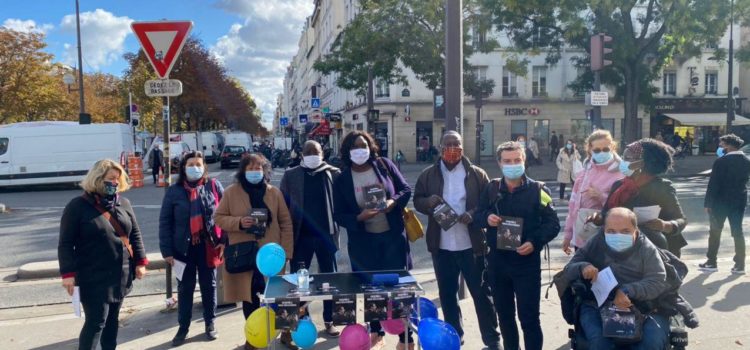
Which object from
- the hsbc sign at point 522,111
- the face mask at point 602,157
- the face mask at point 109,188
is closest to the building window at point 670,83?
the hsbc sign at point 522,111

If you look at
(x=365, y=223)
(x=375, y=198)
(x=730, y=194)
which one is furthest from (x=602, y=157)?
(x=730, y=194)

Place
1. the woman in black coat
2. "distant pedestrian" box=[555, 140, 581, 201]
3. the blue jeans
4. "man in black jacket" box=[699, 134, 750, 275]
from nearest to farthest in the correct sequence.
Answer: the blue jeans, the woman in black coat, "man in black jacket" box=[699, 134, 750, 275], "distant pedestrian" box=[555, 140, 581, 201]

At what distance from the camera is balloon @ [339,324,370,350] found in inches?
159

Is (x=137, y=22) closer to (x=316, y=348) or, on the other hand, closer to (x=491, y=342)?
(x=316, y=348)

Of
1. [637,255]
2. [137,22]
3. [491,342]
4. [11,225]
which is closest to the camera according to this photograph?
[637,255]

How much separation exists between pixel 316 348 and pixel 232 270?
978 millimetres

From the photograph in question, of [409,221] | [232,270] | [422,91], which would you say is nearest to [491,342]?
[409,221]

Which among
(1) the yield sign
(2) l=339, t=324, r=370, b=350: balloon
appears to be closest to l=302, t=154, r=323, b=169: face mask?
(2) l=339, t=324, r=370, b=350: balloon

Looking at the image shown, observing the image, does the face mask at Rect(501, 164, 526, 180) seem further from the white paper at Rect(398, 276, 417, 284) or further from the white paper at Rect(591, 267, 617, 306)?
the white paper at Rect(398, 276, 417, 284)

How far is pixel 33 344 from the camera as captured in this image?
512cm

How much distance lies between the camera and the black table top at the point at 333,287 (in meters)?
3.86

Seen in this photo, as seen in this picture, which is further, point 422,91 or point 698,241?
point 422,91

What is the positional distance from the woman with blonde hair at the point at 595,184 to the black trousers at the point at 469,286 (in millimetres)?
1008

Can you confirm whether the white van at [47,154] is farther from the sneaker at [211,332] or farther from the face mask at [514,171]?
the face mask at [514,171]
